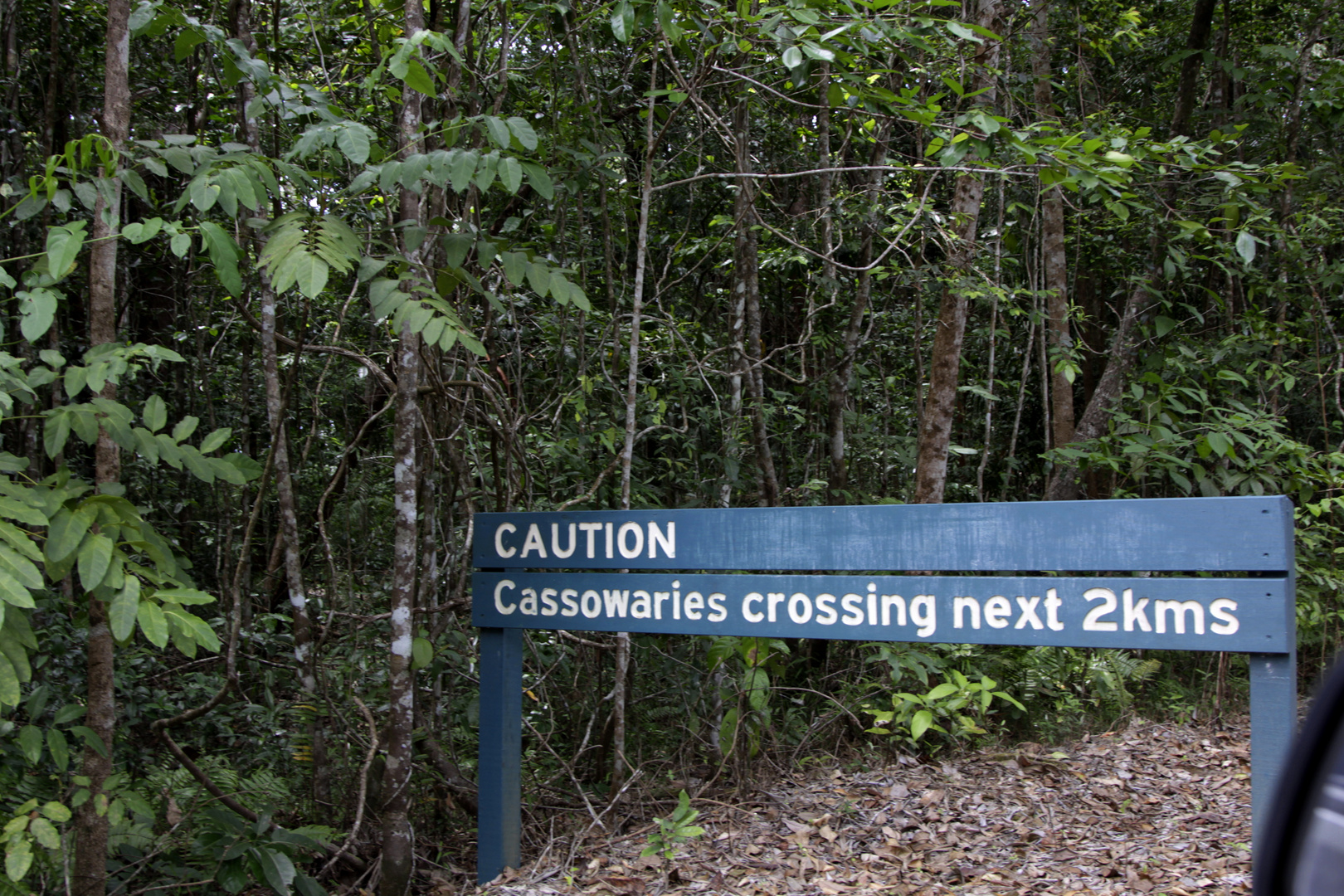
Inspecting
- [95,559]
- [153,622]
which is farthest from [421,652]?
[95,559]

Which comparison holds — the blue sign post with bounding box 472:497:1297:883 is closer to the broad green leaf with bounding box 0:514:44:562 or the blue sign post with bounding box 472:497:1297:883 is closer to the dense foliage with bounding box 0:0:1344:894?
the dense foliage with bounding box 0:0:1344:894

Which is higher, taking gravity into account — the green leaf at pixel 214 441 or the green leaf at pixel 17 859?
the green leaf at pixel 214 441

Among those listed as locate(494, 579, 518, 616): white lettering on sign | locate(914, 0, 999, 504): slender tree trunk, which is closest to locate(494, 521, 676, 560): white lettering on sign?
locate(494, 579, 518, 616): white lettering on sign

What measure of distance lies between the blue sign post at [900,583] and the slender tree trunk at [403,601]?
291 mm

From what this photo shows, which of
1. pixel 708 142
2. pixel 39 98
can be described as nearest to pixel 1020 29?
pixel 708 142

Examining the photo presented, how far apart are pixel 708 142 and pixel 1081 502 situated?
458 centimetres

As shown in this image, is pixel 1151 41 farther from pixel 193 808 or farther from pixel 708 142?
pixel 193 808

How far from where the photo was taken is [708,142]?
6.64 metres

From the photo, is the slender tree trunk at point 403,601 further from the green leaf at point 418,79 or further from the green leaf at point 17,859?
the green leaf at point 17,859

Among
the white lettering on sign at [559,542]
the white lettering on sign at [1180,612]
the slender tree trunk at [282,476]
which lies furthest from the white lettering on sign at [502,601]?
the white lettering on sign at [1180,612]

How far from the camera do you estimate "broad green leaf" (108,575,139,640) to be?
8.42ft

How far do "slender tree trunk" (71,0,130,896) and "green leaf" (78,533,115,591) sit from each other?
534 mm

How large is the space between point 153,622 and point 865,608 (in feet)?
7.09

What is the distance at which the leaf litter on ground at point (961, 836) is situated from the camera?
3.60 meters
